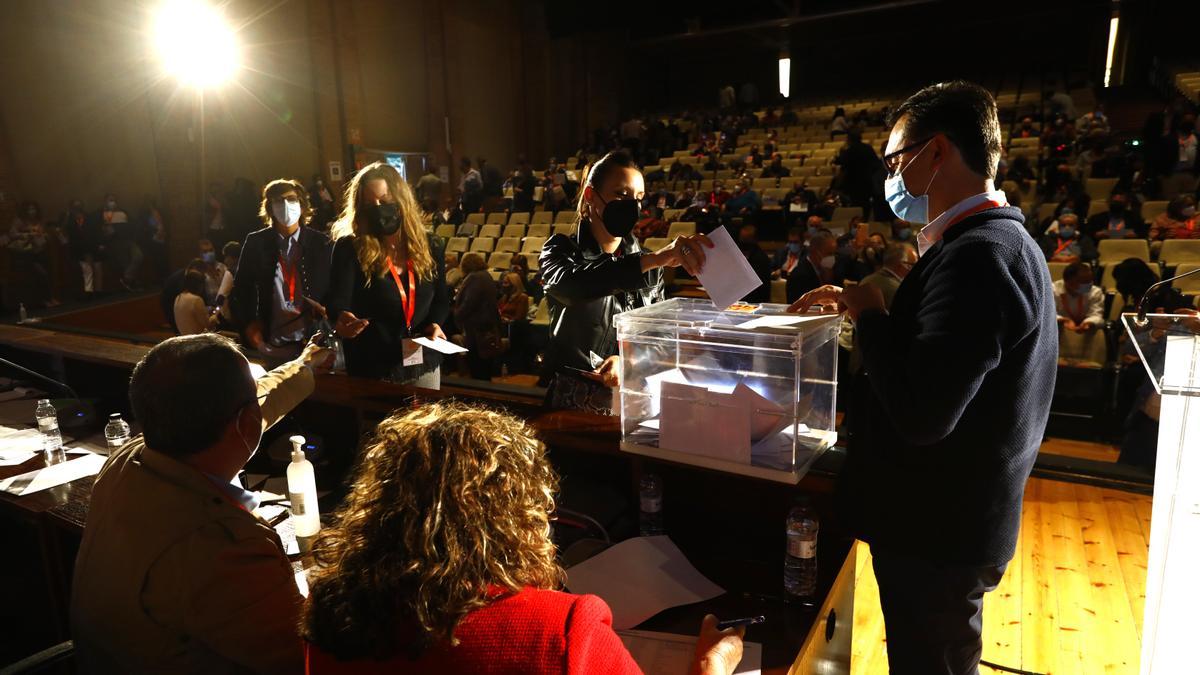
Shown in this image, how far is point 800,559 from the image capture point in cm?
128

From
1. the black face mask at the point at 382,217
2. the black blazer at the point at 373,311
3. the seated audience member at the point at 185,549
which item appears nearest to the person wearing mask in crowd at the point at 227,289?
the black blazer at the point at 373,311

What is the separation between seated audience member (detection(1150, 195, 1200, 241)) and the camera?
18.7 ft

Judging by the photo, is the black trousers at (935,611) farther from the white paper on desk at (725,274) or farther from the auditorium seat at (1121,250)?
the auditorium seat at (1121,250)

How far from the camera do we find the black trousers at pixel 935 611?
1.08m

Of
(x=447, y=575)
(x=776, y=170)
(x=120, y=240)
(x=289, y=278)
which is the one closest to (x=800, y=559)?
(x=447, y=575)

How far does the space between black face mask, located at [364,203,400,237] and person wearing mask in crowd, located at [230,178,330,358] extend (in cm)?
78

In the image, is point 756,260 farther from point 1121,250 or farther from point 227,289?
point 227,289

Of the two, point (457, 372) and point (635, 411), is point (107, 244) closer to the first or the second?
point (457, 372)

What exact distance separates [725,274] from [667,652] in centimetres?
67

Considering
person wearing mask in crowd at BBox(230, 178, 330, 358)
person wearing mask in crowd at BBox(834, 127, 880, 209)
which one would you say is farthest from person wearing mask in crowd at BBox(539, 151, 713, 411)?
person wearing mask in crowd at BBox(834, 127, 880, 209)

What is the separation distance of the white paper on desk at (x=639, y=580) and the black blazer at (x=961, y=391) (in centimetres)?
36

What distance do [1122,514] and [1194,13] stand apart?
14.2m

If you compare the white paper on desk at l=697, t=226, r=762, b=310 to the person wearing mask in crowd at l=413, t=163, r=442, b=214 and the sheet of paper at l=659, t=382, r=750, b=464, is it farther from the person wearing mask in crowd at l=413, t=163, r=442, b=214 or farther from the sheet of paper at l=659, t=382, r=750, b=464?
the person wearing mask in crowd at l=413, t=163, r=442, b=214

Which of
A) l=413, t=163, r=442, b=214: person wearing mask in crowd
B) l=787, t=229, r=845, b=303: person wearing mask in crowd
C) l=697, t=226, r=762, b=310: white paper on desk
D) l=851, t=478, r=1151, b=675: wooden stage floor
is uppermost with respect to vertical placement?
l=413, t=163, r=442, b=214: person wearing mask in crowd
